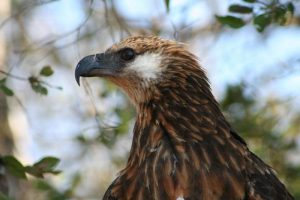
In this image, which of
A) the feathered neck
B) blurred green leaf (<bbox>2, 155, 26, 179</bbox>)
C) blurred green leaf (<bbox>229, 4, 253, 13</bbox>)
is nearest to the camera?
the feathered neck

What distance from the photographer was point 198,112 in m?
5.26

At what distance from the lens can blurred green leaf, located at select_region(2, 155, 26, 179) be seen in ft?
17.5

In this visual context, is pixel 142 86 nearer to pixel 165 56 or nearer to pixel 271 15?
pixel 165 56

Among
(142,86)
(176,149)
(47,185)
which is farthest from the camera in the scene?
(47,185)

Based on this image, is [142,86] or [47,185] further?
[47,185]

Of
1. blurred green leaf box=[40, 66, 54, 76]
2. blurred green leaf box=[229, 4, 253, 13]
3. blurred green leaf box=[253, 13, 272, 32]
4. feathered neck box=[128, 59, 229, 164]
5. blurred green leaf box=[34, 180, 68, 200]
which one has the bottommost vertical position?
Result: blurred green leaf box=[34, 180, 68, 200]

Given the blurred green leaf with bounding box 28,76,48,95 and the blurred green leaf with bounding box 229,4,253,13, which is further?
the blurred green leaf with bounding box 229,4,253,13

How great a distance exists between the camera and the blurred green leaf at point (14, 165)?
534cm

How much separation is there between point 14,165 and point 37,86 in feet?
1.81

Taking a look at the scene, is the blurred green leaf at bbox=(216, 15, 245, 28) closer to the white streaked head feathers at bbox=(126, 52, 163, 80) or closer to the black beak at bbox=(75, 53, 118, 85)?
the white streaked head feathers at bbox=(126, 52, 163, 80)

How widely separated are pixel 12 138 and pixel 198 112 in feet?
14.6

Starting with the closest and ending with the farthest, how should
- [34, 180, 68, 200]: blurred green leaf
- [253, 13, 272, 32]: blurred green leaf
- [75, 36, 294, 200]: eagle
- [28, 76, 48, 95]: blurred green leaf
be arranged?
[75, 36, 294, 200]: eagle, [28, 76, 48, 95]: blurred green leaf, [253, 13, 272, 32]: blurred green leaf, [34, 180, 68, 200]: blurred green leaf

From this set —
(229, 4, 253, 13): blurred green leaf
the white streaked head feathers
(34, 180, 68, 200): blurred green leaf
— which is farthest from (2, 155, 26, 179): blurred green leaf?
(34, 180, 68, 200): blurred green leaf

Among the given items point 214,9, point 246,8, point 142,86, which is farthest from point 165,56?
point 214,9
